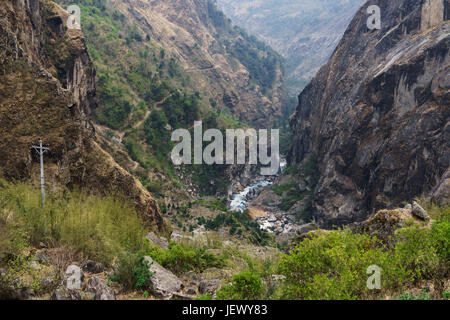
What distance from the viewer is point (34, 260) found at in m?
9.24

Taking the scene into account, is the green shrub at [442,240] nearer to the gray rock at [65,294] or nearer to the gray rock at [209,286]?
the gray rock at [209,286]

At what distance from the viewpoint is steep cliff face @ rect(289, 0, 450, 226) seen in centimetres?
3166

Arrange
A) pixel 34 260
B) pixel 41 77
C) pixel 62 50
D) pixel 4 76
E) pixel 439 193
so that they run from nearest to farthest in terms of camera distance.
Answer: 1. pixel 34 260
2. pixel 4 76
3. pixel 41 77
4. pixel 439 193
5. pixel 62 50

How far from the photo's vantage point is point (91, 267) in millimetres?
10375

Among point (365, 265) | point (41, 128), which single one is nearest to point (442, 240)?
point (365, 265)

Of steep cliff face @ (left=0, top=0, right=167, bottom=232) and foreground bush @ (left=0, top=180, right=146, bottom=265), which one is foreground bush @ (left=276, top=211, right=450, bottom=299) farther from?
steep cliff face @ (left=0, top=0, right=167, bottom=232)

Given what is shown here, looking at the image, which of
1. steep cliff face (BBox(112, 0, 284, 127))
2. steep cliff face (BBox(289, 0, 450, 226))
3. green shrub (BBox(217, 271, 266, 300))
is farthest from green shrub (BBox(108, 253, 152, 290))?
steep cliff face (BBox(112, 0, 284, 127))

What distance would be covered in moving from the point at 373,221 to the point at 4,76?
17604 mm

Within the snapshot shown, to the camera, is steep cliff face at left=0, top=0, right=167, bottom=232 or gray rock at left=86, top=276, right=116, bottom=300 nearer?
gray rock at left=86, top=276, right=116, bottom=300

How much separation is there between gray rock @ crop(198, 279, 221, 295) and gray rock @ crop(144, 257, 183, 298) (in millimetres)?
788

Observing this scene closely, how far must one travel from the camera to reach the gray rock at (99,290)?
7.69 m

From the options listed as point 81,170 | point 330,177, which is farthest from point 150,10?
point 81,170

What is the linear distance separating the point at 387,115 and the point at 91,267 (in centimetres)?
3793

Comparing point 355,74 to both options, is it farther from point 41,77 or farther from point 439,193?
point 41,77
